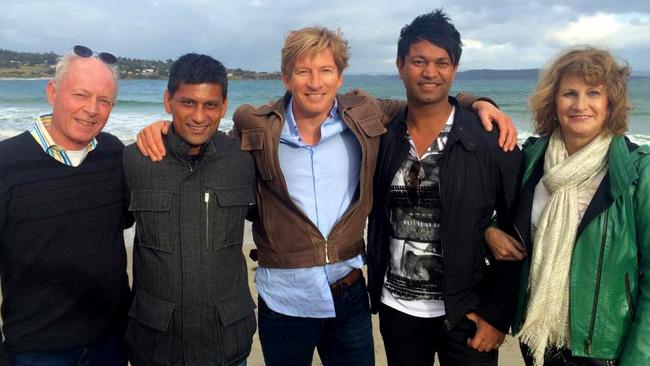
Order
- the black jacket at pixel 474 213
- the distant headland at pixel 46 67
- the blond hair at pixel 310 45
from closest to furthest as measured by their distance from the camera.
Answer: the black jacket at pixel 474 213 < the blond hair at pixel 310 45 < the distant headland at pixel 46 67

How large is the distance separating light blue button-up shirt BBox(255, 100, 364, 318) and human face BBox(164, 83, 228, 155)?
0.54 meters

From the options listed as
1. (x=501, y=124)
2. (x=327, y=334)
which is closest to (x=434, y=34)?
(x=501, y=124)

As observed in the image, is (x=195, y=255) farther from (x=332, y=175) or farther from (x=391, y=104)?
(x=391, y=104)

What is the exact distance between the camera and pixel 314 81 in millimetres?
2924

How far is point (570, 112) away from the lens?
2.55 meters

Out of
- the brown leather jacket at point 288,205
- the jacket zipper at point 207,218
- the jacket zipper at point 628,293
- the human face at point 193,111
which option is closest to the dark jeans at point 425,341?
the brown leather jacket at point 288,205

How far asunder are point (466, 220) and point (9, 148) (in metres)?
2.49

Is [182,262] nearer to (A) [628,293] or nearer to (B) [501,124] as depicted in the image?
(B) [501,124]

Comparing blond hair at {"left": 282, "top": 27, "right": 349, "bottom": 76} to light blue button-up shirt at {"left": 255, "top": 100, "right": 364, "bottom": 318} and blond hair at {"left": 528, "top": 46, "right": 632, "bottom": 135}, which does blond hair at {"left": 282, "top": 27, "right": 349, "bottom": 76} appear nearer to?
light blue button-up shirt at {"left": 255, "top": 100, "right": 364, "bottom": 318}

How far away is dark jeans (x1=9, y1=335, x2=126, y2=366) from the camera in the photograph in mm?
2518

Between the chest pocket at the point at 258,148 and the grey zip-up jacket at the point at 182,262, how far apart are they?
0.34 m

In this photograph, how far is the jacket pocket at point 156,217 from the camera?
2.52m

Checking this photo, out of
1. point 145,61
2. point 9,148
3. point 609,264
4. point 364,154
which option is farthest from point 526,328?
point 145,61

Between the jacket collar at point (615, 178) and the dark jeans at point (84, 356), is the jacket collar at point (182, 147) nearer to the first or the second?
the dark jeans at point (84, 356)
